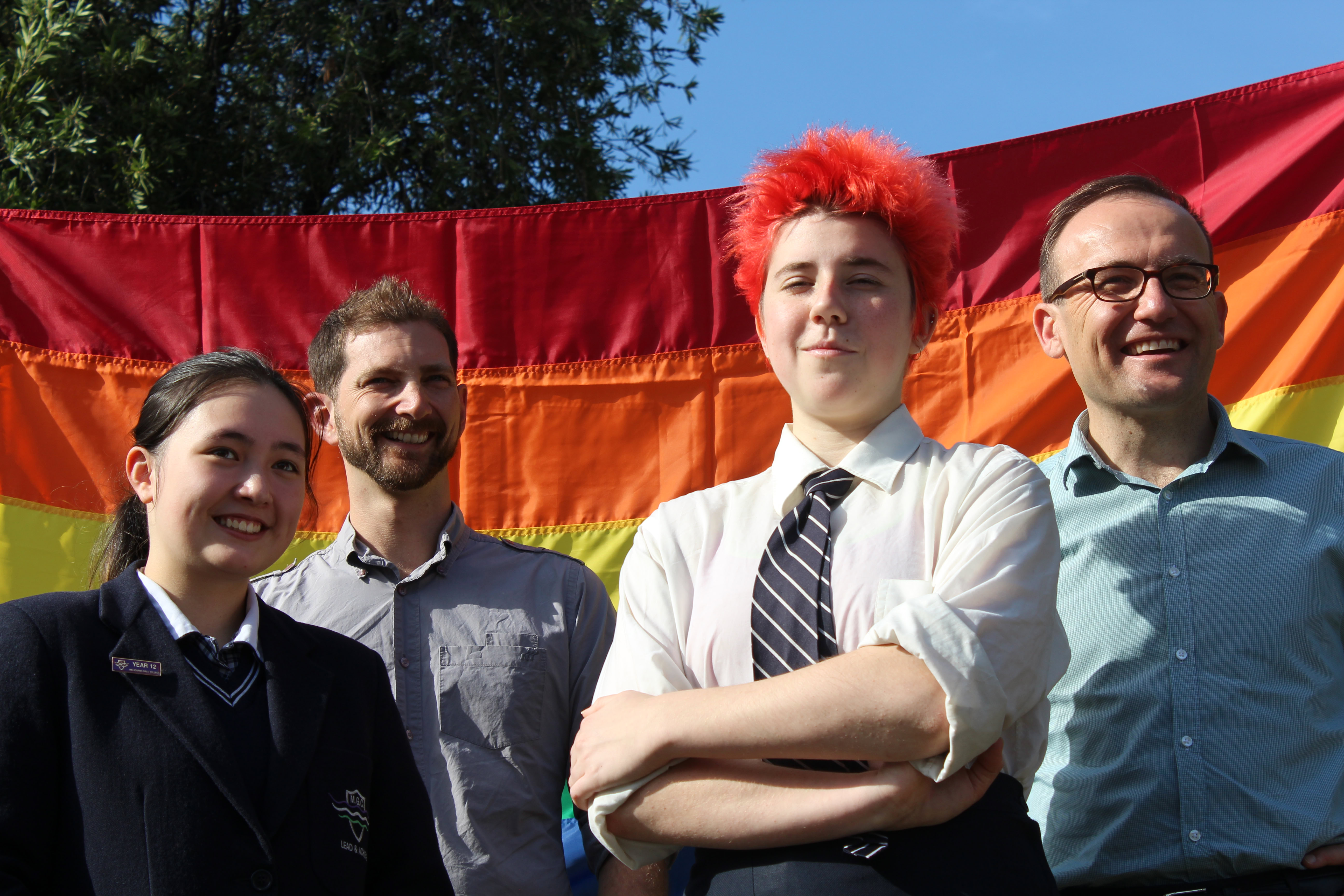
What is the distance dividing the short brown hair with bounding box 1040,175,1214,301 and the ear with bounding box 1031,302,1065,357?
30 mm

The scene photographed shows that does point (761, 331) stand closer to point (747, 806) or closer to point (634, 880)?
point (747, 806)

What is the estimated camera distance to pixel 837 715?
5.09 feet

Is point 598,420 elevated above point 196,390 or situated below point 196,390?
above

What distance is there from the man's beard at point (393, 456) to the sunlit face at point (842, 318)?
3.50 feet

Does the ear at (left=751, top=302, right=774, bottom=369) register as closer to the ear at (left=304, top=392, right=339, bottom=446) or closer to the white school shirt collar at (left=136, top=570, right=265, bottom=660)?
the white school shirt collar at (left=136, top=570, right=265, bottom=660)

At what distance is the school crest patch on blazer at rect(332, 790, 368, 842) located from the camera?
1878 mm

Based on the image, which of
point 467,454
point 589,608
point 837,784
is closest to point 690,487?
point 467,454

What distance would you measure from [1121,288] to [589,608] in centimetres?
137

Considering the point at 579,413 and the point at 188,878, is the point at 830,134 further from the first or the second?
the point at 579,413

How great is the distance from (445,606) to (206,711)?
86 cm

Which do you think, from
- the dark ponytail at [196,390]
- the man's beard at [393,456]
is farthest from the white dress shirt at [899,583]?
the man's beard at [393,456]

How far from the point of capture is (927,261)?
6.57ft

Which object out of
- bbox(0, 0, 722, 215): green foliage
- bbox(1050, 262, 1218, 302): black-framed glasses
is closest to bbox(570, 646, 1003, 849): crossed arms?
bbox(1050, 262, 1218, 302): black-framed glasses

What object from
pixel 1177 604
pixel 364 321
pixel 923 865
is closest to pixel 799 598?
pixel 923 865
